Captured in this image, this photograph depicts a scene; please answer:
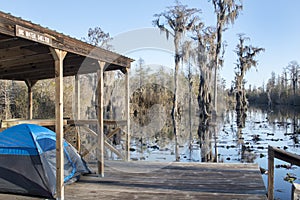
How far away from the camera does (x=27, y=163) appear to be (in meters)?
3.86

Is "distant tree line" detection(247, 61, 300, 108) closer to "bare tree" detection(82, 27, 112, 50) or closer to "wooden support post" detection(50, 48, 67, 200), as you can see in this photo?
"bare tree" detection(82, 27, 112, 50)

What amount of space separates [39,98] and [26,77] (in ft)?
19.4

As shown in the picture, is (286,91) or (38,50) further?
(286,91)

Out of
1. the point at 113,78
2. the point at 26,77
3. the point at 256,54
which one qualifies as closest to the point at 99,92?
the point at 26,77

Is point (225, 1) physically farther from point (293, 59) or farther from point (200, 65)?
point (293, 59)

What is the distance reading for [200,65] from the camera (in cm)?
2380

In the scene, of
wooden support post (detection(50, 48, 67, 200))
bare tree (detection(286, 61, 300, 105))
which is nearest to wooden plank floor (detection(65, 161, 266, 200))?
wooden support post (detection(50, 48, 67, 200))

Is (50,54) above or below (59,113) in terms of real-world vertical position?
above

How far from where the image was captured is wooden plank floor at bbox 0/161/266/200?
3.78 meters

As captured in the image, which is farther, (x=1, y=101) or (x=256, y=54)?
(x=256, y=54)

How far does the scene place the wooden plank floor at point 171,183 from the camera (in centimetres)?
378

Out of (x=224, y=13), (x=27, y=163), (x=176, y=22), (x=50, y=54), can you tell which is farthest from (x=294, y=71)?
(x=27, y=163)

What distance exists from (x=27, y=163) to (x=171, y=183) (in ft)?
7.34

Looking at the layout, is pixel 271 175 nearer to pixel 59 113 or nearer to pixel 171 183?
pixel 171 183
